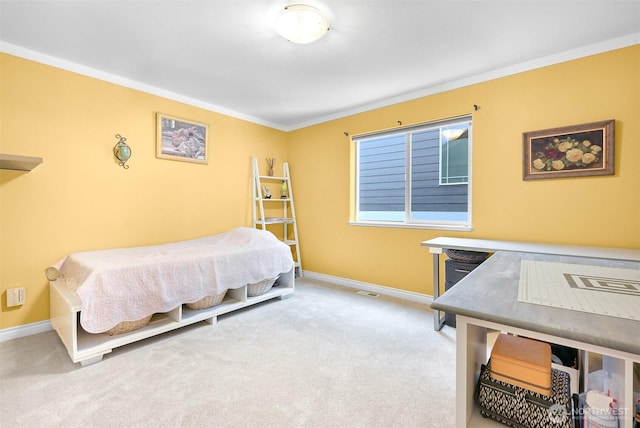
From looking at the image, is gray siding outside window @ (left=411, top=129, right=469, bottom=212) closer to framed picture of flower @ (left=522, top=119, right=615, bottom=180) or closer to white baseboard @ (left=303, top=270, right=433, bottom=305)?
framed picture of flower @ (left=522, top=119, right=615, bottom=180)

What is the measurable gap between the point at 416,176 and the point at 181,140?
109 inches

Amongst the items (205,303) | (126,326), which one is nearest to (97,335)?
(126,326)

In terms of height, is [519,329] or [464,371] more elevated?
[519,329]

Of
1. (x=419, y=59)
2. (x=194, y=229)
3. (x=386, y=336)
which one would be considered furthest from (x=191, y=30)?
(x=386, y=336)

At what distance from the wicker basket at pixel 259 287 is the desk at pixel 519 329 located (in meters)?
2.32

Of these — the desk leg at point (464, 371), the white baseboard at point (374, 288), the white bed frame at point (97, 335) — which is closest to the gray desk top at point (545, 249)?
the white baseboard at point (374, 288)

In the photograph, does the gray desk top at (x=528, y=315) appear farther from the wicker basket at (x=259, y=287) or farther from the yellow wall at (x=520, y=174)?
the wicker basket at (x=259, y=287)

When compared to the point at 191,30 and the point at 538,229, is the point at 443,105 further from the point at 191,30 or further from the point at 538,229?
the point at 191,30

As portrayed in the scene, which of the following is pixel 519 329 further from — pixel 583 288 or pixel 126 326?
pixel 126 326

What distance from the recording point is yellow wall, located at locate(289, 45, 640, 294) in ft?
6.96

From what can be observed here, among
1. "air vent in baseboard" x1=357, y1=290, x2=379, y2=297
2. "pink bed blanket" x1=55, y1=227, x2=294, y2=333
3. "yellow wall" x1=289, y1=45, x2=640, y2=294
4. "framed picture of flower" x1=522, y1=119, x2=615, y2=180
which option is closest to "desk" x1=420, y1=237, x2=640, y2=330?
"yellow wall" x1=289, y1=45, x2=640, y2=294

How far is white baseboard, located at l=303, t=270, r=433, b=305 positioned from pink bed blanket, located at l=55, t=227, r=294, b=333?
3.26ft

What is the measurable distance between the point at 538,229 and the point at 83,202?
409cm

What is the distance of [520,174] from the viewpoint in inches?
A: 99.7
